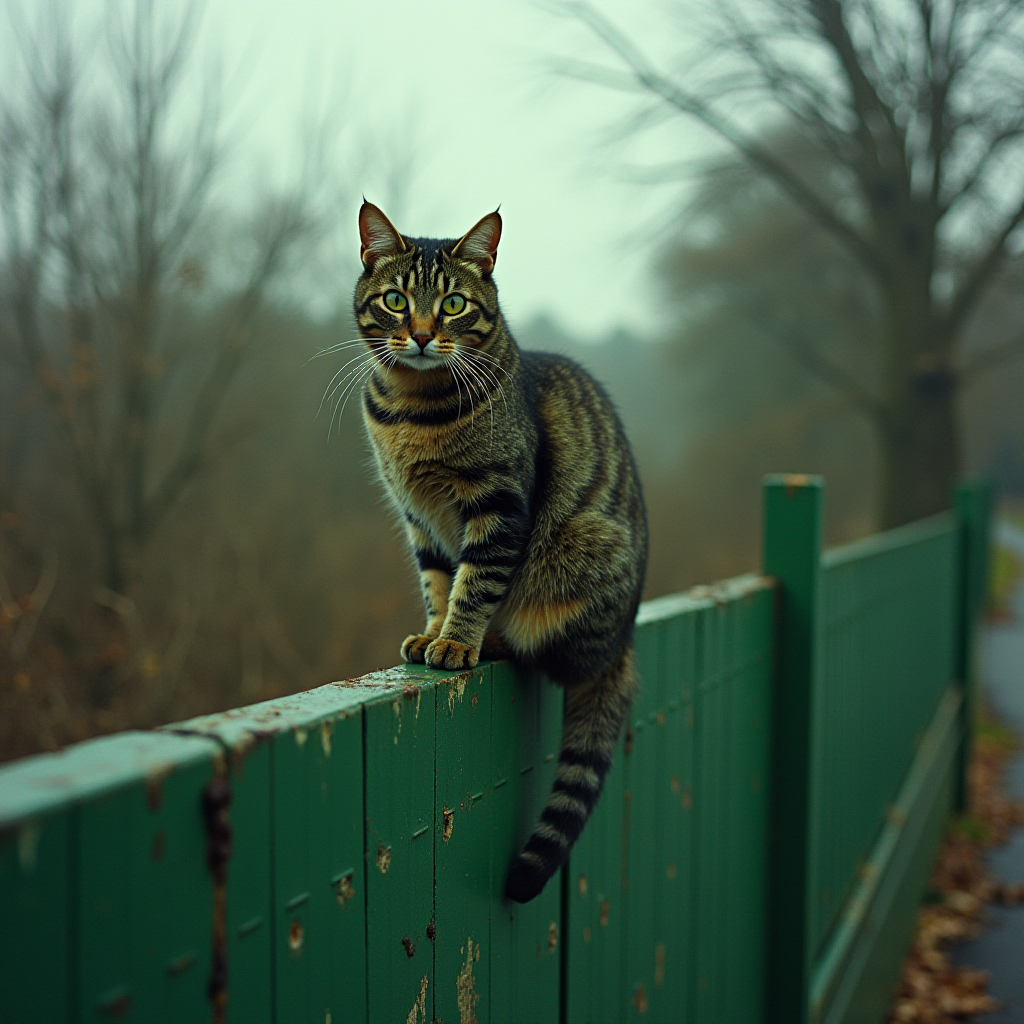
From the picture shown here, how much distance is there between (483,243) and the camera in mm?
1991

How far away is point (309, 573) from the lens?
31.6ft

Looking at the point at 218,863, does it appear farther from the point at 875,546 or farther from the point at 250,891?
the point at 875,546

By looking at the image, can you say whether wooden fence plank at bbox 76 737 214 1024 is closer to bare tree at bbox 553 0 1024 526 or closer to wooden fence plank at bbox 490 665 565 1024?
wooden fence plank at bbox 490 665 565 1024

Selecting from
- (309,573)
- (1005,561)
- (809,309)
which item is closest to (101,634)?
(309,573)

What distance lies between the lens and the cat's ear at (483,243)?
1.94 metres

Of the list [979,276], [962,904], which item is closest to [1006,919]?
[962,904]

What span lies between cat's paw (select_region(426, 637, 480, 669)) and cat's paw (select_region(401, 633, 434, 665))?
129 mm

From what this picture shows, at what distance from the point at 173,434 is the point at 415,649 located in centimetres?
745

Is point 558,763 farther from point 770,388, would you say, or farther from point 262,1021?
point 770,388

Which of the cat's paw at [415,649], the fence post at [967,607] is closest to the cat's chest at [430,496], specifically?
the cat's paw at [415,649]

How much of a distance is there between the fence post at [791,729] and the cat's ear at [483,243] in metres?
Result: 1.36

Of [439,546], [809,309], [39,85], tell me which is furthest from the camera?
[809,309]

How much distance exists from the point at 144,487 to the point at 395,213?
3111 mm

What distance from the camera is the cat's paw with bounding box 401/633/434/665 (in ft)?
5.94
